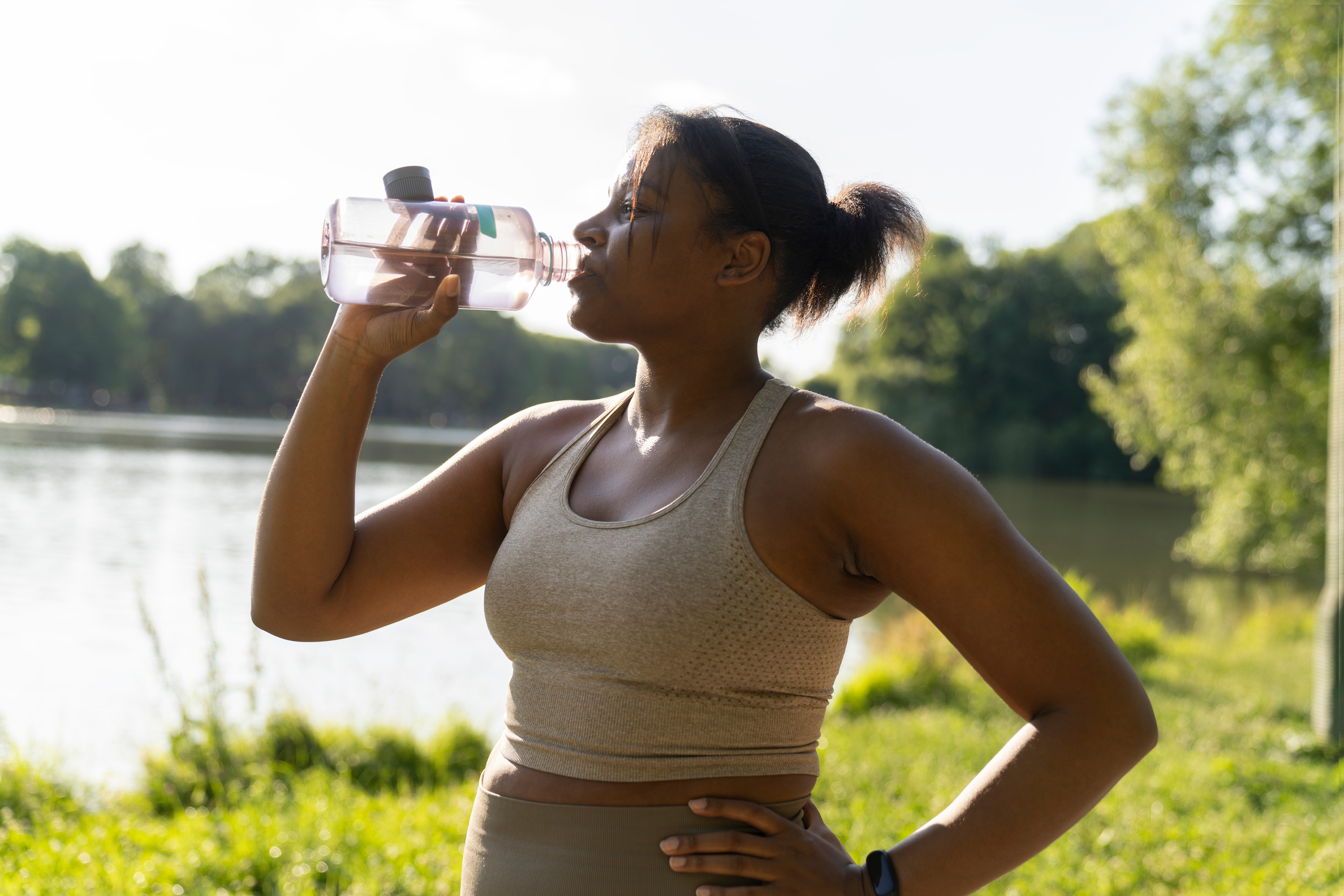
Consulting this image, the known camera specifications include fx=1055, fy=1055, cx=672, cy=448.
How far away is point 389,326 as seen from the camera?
5.33 feet

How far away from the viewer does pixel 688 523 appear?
137 centimetres

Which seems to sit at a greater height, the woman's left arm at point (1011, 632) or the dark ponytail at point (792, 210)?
the dark ponytail at point (792, 210)

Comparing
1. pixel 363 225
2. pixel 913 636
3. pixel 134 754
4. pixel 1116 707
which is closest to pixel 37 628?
pixel 134 754

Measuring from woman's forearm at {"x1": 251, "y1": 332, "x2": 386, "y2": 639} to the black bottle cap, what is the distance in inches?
9.8

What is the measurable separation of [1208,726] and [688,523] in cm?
742

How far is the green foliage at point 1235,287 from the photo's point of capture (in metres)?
15.6

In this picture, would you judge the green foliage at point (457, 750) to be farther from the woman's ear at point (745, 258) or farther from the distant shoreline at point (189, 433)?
the distant shoreline at point (189, 433)

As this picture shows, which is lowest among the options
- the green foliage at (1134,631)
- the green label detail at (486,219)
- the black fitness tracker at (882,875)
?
the green foliage at (1134,631)

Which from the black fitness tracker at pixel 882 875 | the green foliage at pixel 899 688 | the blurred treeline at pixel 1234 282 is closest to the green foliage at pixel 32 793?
the black fitness tracker at pixel 882 875

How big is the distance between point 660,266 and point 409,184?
1.46ft

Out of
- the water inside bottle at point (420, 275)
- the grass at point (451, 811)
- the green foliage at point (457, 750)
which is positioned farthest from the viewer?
the green foliage at point (457, 750)

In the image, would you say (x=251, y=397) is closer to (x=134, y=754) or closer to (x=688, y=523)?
(x=134, y=754)

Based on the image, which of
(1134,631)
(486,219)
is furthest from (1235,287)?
(486,219)

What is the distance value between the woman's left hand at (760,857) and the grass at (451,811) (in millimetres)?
2742
